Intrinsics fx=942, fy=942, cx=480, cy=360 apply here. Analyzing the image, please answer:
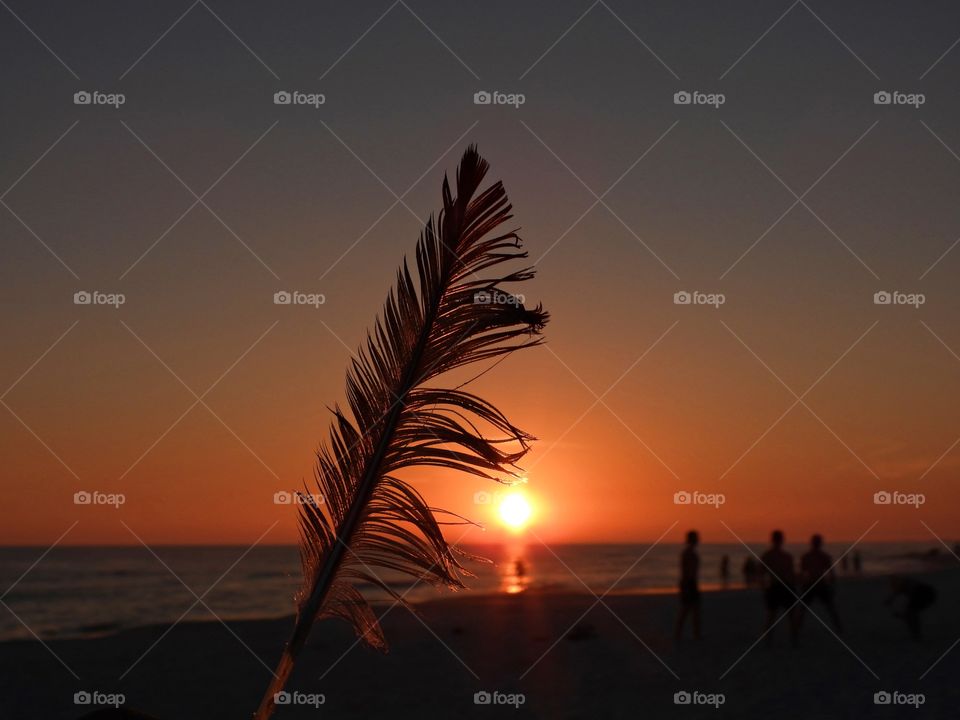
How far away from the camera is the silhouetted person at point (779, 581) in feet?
40.7

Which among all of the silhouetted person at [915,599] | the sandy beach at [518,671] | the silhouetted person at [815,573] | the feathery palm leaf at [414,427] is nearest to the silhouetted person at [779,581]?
the silhouetted person at [815,573]

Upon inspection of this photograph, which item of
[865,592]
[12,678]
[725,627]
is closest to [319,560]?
[12,678]

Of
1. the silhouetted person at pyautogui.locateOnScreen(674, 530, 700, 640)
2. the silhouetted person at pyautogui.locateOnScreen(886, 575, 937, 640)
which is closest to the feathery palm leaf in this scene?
the silhouetted person at pyautogui.locateOnScreen(674, 530, 700, 640)

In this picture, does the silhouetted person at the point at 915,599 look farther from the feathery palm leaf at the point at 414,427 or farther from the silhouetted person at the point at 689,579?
the feathery palm leaf at the point at 414,427

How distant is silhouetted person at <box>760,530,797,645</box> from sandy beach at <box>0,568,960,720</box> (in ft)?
1.22

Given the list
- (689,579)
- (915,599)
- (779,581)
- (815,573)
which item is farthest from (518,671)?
(915,599)

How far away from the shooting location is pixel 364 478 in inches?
190

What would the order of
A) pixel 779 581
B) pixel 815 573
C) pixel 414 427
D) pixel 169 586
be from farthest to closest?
1. pixel 169 586
2. pixel 815 573
3. pixel 779 581
4. pixel 414 427

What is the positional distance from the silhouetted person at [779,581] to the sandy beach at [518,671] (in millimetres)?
372

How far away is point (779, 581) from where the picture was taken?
12688 mm

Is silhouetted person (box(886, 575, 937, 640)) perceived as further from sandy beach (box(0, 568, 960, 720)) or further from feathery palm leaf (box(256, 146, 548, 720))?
feathery palm leaf (box(256, 146, 548, 720))

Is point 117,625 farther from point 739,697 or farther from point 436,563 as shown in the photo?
point 436,563

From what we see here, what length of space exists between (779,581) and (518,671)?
373 cm

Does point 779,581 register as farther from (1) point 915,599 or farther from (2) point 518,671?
(2) point 518,671
